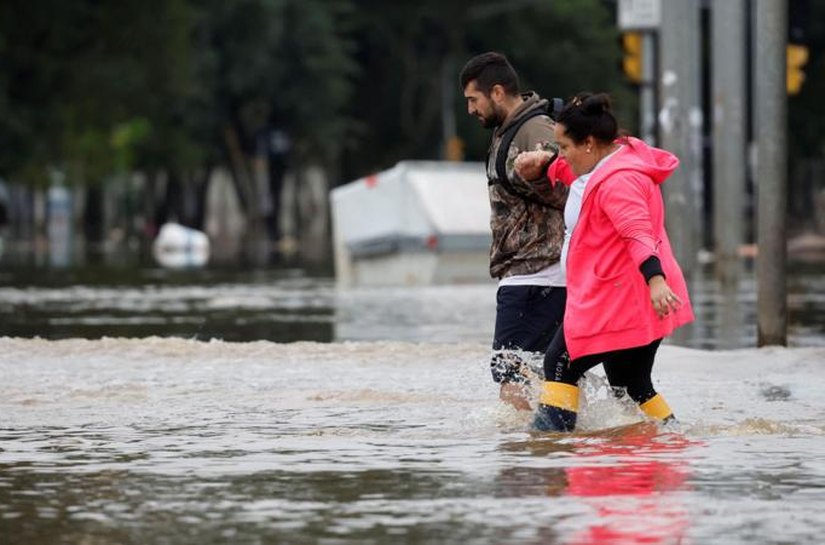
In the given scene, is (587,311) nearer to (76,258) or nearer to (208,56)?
(76,258)

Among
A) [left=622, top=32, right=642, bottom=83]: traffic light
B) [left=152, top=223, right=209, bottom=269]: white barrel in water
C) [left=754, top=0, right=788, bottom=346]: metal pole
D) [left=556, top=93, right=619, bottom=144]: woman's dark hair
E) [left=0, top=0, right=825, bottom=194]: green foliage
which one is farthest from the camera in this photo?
[left=0, top=0, right=825, bottom=194]: green foliage

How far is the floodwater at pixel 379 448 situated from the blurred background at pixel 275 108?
14.0 m

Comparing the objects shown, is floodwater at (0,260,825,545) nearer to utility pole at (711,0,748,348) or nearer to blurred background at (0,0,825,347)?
utility pole at (711,0,748,348)

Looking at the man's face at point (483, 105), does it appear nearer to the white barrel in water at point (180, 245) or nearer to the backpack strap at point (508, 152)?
the backpack strap at point (508, 152)

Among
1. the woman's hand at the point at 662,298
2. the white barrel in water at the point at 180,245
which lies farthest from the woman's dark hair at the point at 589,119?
the white barrel in water at the point at 180,245

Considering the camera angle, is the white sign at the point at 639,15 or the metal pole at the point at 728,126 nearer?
the white sign at the point at 639,15

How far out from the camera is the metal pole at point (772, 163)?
16.0 meters

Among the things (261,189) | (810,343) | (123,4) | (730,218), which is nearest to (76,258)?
(123,4)

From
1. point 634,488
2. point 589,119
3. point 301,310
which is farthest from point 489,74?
point 301,310

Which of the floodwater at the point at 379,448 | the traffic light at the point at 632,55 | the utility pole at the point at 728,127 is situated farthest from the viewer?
the utility pole at the point at 728,127

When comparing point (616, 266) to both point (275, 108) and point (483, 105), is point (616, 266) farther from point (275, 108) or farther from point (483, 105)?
point (275, 108)

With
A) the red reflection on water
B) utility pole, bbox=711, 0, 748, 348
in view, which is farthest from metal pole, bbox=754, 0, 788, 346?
utility pole, bbox=711, 0, 748, 348

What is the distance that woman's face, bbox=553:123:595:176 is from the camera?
10.2 meters

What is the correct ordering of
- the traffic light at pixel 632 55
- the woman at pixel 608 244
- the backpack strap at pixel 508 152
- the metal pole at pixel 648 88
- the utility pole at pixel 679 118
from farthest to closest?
the metal pole at pixel 648 88 < the traffic light at pixel 632 55 < the utility pole at pixel 679 118 < the backpack strap at pixel 508 152 < the woman at pixel 608 244
